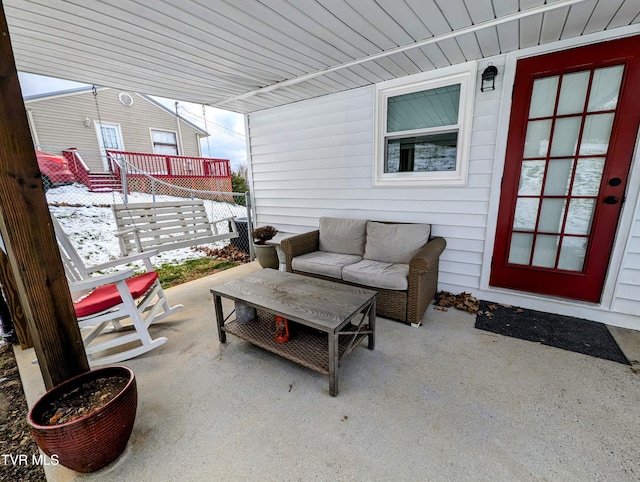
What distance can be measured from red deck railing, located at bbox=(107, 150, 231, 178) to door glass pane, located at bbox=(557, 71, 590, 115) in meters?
8.33

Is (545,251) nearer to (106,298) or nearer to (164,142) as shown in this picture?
(106,298)

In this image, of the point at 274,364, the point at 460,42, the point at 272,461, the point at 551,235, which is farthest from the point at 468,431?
the point at 460,42

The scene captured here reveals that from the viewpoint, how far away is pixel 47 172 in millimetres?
5980

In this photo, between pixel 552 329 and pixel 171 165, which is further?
pixel 171 165

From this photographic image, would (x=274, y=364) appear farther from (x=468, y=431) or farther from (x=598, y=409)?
(x=598, y=409)

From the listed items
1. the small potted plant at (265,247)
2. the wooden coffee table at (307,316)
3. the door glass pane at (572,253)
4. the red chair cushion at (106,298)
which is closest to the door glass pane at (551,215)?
the door glass pane at (572,253)

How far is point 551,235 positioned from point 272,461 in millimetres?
2889

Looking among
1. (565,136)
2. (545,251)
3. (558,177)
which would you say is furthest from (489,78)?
(545,251)

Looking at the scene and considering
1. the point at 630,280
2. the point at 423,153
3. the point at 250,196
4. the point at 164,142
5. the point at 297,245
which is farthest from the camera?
the point at 164,142

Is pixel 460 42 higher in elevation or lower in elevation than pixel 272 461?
higher

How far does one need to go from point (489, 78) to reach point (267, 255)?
3169mm

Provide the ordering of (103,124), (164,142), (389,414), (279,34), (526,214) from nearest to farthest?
(389,414)
(279,34)
(526,214)
(103,124)
(164,142)

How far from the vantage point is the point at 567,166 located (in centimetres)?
235

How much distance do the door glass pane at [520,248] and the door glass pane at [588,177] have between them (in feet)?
1.70
